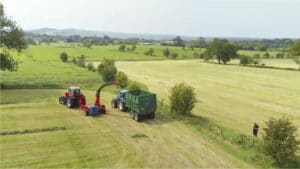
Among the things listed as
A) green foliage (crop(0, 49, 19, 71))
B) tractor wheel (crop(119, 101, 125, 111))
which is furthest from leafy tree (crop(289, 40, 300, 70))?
green foliage (crop(0, 49, 19, 71))

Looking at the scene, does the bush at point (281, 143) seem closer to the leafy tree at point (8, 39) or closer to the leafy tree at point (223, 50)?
the leafy tree at point (8, 39)

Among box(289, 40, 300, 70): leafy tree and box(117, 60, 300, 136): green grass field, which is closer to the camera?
box(117, 60, 300, 136): green grass field

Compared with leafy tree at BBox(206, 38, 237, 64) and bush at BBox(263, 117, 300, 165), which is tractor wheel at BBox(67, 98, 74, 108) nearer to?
bush at BBox(263, 117, 300, 165)

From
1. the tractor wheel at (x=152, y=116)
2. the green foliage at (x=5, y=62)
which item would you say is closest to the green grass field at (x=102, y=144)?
the tractor wheel at (x=152, y=116)

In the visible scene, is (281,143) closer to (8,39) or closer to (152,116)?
(152,116)

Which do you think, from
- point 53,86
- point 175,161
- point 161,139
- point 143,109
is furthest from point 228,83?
point 175,161
